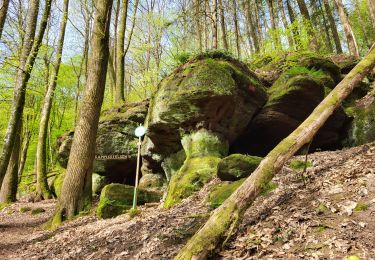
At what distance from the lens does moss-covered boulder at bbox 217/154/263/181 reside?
7082 millimetres

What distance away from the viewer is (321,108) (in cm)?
573

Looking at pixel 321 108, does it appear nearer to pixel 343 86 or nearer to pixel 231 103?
pixel 343 86

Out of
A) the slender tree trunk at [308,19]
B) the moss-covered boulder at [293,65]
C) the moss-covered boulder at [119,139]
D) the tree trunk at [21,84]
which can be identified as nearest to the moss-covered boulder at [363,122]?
the moss-covered boulder at [293,65]


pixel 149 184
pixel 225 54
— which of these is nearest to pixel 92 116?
pixel 149 184

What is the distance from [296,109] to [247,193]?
23.1 ft

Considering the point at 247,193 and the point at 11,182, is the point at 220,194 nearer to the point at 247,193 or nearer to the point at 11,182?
the point at 247,193

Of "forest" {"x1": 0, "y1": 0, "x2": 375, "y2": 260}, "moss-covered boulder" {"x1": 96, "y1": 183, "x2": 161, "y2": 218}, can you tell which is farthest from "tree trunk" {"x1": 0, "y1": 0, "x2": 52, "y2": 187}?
"moss-covered boulder" {"x1": 96, "y1": 183, "x2": 161, "y2": 218}

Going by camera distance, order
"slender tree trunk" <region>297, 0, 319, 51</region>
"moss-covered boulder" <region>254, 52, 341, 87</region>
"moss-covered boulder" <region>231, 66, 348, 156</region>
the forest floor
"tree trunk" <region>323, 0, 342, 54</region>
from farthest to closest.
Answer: "tree trunk" <region>323, 0, 342, 54</region>
"slender tree trunk" <region>297, 0, 319, 51</region>
"moss-covered boulder" <region>254, 52, 341, 87</region>
"moss-covered boulder" <region>231, 66, 348, 156</region>
the forest floor

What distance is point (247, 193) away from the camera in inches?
175

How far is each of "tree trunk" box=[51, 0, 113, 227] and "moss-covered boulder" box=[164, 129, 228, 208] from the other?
2.56 meters

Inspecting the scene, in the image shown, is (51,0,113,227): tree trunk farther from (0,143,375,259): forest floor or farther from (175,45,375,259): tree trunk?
(175,45,375,259): tree trunk

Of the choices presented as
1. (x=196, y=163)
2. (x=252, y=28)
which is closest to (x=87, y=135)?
(x=196, y=163)

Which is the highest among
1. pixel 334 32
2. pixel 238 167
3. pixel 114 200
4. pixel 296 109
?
pixel 334 32

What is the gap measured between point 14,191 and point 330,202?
524 inches
